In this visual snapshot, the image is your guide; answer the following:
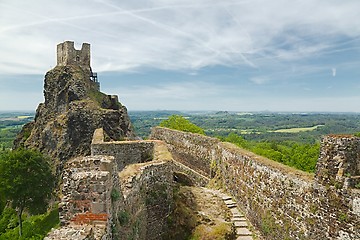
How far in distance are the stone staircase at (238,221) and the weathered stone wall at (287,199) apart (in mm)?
348

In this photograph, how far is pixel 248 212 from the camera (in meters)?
13.8

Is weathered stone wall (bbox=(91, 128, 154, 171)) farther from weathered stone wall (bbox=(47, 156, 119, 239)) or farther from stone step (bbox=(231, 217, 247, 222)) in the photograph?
weathered stone wall (bbox=(47, 156, 119, 239))

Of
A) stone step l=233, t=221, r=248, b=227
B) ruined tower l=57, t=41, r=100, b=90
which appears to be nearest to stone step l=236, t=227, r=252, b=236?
stone step l=233, t=221, r=248, b=227

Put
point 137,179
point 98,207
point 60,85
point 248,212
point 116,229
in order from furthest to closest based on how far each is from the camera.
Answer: point 60,85 < point 248,212 < point 137,179 < point 116,229 < point 98,207

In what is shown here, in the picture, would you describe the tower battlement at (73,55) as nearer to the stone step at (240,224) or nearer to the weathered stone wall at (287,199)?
the weathered stone wall at (287,199)

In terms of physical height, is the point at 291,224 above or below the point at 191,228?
above

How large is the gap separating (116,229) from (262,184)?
646 centimetres

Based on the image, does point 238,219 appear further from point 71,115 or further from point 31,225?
point 71,115

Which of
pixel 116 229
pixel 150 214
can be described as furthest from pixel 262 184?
pixel 116 229

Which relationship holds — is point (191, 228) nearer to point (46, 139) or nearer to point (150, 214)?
point (150, 214)

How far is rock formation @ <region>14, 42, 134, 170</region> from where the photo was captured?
40562 mm

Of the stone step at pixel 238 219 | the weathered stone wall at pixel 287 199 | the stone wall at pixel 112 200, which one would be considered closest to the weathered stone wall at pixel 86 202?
the stone wall at pixel 112 200

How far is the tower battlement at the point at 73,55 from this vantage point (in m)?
51.1

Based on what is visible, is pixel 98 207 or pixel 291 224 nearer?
pixel 98 207
